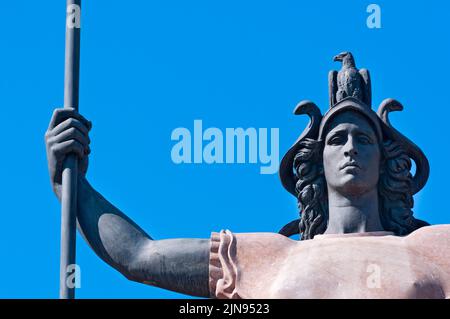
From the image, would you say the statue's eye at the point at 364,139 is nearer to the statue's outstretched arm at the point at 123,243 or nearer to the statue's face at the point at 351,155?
the statue's face at the point at 351,155

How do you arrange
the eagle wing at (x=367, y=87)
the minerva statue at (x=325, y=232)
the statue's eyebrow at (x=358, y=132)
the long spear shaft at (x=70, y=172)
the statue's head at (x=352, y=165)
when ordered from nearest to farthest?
the long spear shaft at (x=70, y=172) < the minerva statue at (x=325, y=232) < the statue's head at (x=352, y=165) < the statue's eyebrow at (x=358, y=132) < the eagle wing at (x=367, y=87)

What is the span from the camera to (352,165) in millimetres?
31125

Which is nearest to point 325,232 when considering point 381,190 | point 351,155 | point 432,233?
point 381,190

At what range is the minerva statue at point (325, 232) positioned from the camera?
30234 mm

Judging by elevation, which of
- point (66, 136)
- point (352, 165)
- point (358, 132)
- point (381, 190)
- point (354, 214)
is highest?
point (358, 132)

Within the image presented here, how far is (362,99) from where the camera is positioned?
1249 inches

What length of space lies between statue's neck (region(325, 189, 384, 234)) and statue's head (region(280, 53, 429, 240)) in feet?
0.22

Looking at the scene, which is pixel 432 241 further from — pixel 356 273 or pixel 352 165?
pixel 352 165

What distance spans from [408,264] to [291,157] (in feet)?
7.42

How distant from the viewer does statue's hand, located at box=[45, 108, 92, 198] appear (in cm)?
3067

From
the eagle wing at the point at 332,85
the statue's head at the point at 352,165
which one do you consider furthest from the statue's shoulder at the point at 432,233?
the eagle wing at the point at 332,85

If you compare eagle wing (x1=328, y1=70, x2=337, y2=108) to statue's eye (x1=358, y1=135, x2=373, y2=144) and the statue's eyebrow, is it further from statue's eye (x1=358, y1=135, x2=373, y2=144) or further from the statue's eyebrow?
statue's eye (x1=358, y1=135, x2=373, y2=144)

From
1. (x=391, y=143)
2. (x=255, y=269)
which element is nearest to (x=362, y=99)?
(x=391, y=143)

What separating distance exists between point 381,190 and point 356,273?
1622 mm
